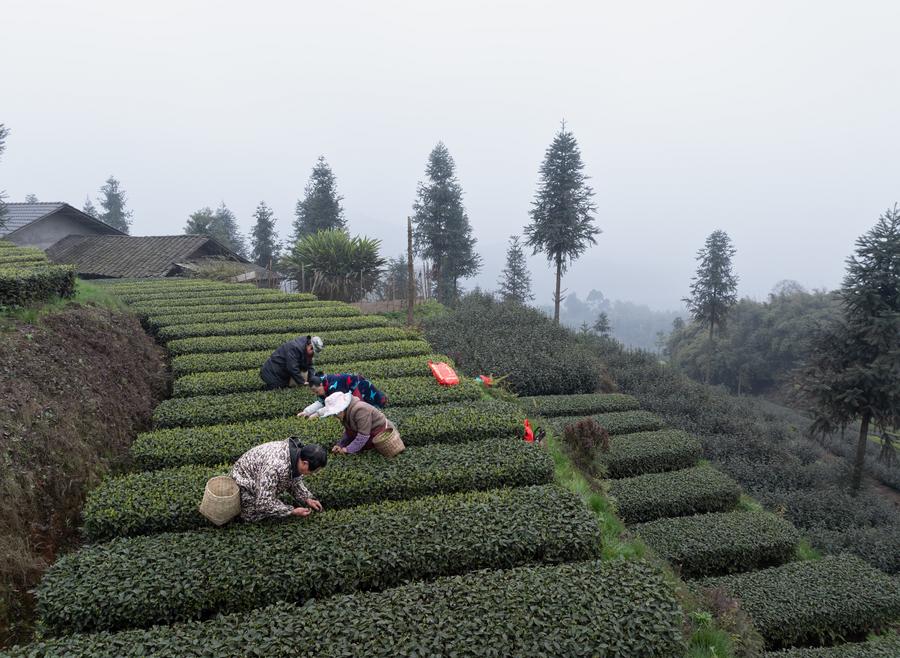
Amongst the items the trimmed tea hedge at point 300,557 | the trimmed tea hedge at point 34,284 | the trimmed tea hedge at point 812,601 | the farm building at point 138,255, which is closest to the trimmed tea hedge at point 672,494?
the trimmed tea hedge at point 812,601

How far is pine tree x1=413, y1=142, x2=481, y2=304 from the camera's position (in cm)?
3897

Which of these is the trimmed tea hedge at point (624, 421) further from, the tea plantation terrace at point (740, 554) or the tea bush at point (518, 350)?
the tea bush at point (518, 350)

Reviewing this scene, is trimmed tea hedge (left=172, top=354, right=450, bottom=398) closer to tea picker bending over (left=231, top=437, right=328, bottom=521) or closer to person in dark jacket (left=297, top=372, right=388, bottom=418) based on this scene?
person in dark jacket (left=297, top=372, right=388, bottom=418)

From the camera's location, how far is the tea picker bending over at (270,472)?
5.60 m

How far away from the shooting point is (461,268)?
41.3 m

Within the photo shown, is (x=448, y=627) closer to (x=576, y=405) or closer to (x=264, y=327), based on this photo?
(x=264, y=327)

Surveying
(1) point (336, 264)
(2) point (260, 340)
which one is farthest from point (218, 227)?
(2) point (260, 340)

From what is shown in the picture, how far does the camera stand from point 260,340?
13.7m

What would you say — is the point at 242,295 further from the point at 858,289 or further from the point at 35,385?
the point at 858,289

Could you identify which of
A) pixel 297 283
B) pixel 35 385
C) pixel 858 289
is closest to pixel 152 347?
pixel 35 385

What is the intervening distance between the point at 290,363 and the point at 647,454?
32.0 feet

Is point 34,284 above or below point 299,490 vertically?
above

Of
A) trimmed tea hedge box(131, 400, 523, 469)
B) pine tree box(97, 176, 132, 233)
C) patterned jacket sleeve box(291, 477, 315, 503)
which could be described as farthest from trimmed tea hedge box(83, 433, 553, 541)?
pine tree box(97, 176, 132, 233)

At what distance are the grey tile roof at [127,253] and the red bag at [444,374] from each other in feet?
69.9
